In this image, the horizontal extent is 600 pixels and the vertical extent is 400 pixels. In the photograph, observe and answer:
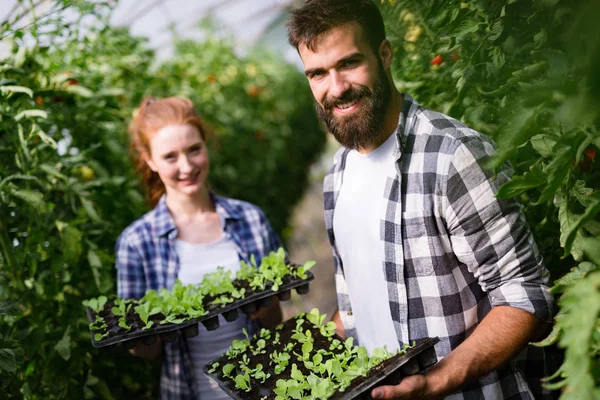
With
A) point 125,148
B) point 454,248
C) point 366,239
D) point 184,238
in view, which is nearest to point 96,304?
point 184,238

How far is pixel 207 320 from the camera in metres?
1.59

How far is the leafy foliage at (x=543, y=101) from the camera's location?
2.14 feet

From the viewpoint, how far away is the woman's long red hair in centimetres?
213

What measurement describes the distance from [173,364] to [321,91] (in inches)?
47.5

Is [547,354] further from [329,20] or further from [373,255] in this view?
[329,20]

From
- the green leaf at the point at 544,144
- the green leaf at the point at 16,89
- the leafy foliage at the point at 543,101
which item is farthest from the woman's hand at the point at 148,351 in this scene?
the green leaf at the point at 544,144

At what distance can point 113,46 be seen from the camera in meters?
2.77

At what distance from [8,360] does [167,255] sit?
2.59 ft

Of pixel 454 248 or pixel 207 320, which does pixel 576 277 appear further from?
pixel 207 320

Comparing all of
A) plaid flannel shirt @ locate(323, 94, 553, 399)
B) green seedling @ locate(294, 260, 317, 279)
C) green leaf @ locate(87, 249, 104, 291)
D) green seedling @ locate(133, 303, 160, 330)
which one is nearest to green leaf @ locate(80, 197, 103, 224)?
green leaf @ locate(87, 249, 104, 291)

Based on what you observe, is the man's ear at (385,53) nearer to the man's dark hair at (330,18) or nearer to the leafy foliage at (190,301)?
the man's dark hair at (330,18)

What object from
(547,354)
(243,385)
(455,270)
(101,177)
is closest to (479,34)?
(455,270)

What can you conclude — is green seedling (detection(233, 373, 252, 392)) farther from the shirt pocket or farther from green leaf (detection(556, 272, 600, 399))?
green leaf (detection(556, 272, 600, 399))

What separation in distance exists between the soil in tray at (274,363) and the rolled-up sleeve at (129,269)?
679mm
